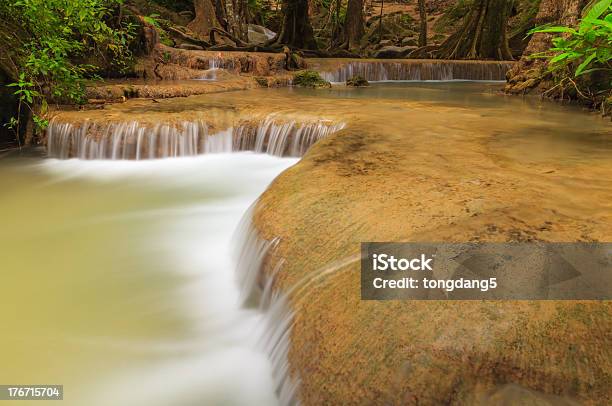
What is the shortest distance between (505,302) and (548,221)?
58cm

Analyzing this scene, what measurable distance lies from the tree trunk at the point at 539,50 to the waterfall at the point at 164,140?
17.0 feet

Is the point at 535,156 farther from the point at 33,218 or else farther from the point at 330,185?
the point at 33,218

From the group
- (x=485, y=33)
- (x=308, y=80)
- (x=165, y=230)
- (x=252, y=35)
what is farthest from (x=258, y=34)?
(x=165, y=230)

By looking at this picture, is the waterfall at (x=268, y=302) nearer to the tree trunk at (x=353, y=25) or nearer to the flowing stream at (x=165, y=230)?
the flowing stream at (x=165, y=230)

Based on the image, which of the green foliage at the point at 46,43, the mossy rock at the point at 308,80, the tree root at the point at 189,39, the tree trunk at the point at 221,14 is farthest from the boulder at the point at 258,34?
the green foliage at the point at 46,43

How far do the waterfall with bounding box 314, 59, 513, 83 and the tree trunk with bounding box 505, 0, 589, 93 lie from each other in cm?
466

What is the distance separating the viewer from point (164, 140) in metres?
5.80

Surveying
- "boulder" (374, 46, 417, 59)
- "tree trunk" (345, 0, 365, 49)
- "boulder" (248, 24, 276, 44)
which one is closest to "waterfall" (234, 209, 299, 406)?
"boulder" (374, 46, 417, 59)

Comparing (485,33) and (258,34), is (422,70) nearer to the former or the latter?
(485,33)

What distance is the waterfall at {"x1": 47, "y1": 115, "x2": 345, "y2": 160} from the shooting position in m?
5.75

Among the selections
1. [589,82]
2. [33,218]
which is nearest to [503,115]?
[589,82]

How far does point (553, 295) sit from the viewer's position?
Answer: 152cm

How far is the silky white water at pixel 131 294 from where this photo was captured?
7.16 ft

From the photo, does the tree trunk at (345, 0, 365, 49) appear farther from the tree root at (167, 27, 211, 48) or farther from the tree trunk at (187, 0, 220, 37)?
the tree root at (167, 27, 211, 48)
